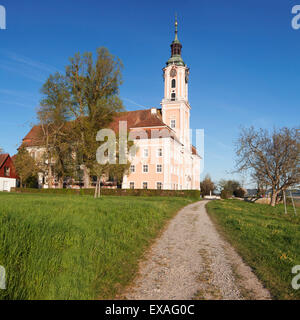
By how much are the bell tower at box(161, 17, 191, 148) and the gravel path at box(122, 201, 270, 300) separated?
146 ft

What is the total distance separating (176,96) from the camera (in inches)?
2024

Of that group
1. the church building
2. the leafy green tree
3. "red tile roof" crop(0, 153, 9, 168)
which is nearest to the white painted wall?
"red tile roof" crop(0, 153, 9, 168)

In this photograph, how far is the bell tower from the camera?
5094 centimetres

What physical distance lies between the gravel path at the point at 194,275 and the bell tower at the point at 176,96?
146 ft

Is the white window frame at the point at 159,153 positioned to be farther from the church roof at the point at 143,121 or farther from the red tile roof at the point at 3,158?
the red tile roof at the point at 3,158

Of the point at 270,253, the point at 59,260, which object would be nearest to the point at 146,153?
the point at 270,253

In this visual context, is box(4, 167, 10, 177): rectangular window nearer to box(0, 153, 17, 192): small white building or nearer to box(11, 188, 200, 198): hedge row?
box(0, 153, 17, 192): small white building

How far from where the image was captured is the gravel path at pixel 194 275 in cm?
420

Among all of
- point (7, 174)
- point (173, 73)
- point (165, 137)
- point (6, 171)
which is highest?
point (173, 73)

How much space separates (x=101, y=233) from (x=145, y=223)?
11.4 feet

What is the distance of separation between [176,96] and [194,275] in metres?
49.2

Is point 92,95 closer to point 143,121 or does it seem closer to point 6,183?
point 143,121
